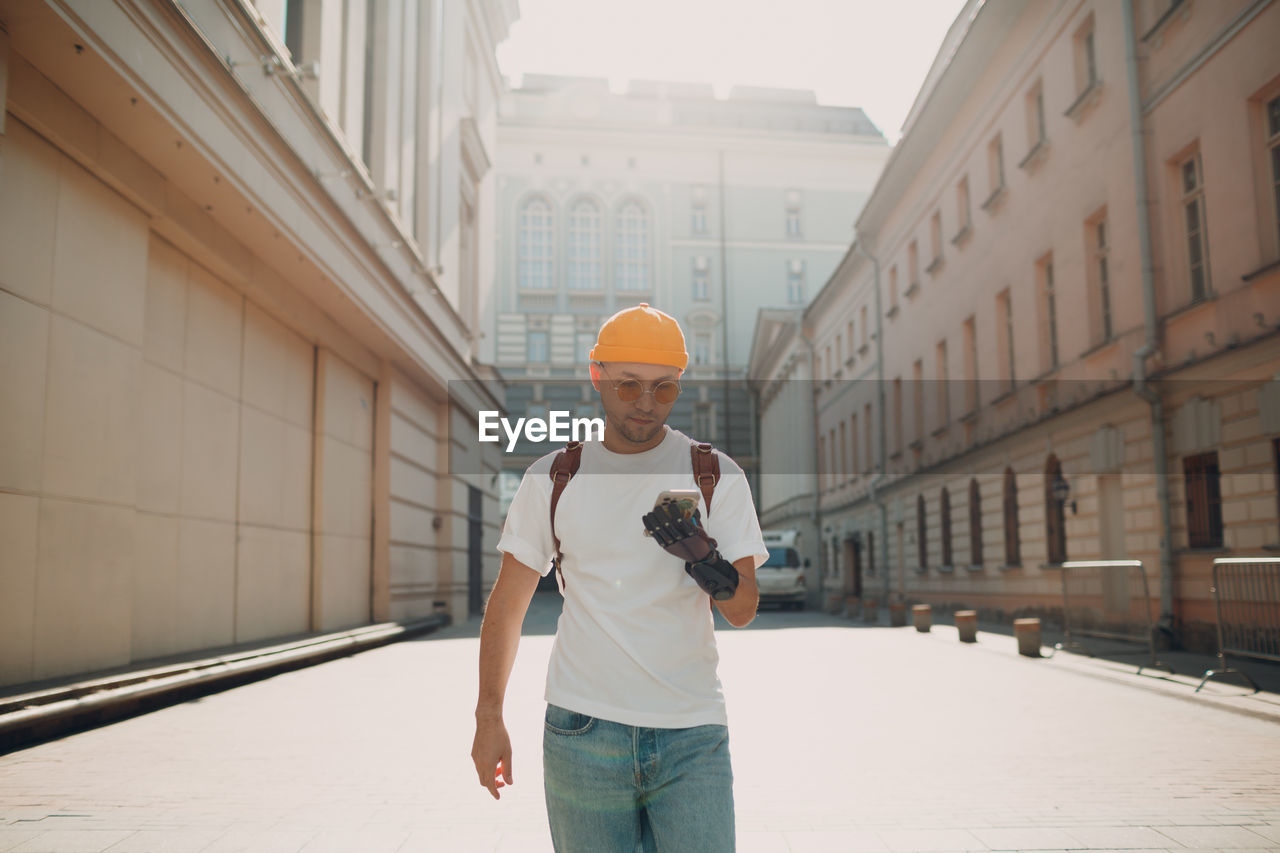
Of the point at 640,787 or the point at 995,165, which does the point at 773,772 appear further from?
the point at 995,165

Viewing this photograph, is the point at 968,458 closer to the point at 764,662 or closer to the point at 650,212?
the point at 764,662

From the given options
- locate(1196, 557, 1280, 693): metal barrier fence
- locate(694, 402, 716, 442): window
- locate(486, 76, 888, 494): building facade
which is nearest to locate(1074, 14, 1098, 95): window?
locate(1196, 557, 1280, 693): metal barrier fence

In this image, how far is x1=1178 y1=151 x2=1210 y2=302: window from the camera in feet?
50.2

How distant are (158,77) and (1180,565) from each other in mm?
13444

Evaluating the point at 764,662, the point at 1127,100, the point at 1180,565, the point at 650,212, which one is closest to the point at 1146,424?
the point at 1180,565

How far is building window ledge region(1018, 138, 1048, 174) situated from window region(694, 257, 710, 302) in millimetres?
37415

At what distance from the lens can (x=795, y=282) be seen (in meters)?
60.5

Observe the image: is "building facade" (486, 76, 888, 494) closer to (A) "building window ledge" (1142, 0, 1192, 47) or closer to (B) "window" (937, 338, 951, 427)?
(B) "window" (937, 338, 951, 427)

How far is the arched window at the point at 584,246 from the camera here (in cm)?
5747

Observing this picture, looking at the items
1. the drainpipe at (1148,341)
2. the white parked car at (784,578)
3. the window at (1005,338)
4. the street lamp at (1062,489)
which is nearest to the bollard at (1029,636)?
the drainpipe at (1148,341)

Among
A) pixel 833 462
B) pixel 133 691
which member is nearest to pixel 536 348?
pixel 833 462

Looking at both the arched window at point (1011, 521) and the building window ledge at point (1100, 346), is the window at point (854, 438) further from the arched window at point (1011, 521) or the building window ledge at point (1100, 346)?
the building window ledge at point (1100, 346)

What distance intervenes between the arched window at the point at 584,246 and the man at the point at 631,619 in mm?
54951

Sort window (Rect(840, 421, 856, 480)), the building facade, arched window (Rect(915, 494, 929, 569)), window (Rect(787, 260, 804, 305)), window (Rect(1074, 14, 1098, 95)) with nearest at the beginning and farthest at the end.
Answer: window (Rect(1074, 14, 1098, 95)) < arched window (Rect(915, 494, 929, 569)) < window (Rect(840, 421, 856, 480)) < the building facade < window (Rect(787, 260, 804, 305))
